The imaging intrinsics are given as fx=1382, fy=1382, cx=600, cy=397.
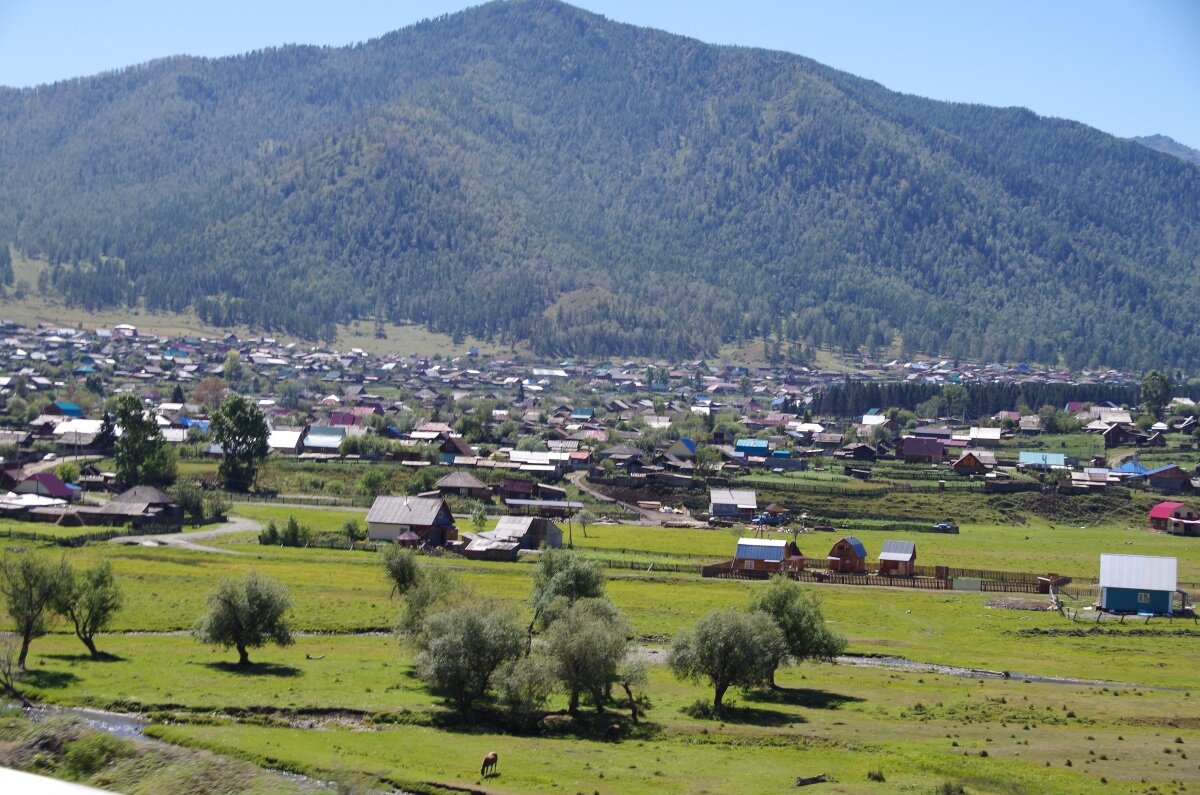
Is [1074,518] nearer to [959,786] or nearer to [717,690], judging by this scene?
[717,690]

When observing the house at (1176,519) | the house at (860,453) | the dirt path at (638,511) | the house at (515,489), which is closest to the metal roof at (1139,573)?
the house at (1176,519)

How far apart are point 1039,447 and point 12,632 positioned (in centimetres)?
12480

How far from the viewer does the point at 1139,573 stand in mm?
73625

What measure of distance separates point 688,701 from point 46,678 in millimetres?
23135


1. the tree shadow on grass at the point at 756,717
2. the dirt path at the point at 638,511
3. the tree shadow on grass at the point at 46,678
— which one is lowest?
the dirt path at the point at 638,511

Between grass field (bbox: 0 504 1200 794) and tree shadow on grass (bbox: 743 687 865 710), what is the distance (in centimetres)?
18

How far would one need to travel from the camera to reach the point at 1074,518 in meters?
115

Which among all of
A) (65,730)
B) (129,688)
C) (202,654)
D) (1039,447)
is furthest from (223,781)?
(1039,447)

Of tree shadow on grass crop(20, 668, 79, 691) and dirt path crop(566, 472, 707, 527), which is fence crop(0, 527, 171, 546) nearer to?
tree shadow on grass crop(20, 668, 79, 691)

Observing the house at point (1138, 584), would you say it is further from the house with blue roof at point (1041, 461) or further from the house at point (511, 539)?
the house with blue roof at point (1041, 461)

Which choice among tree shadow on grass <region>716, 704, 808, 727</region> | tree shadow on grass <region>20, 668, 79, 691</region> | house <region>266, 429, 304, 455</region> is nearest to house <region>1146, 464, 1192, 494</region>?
house <region>266, 429, 304, 455</region>

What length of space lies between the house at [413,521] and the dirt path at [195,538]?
8088 millimetres

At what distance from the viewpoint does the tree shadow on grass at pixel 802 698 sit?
5138cm

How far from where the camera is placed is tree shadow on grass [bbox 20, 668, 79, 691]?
1901 inches
